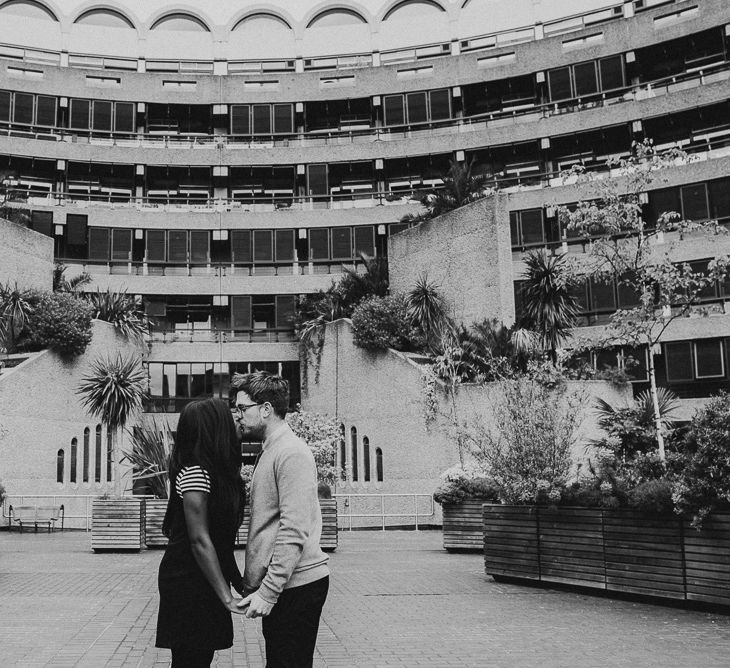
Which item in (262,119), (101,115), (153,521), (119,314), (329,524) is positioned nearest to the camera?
(329,524)

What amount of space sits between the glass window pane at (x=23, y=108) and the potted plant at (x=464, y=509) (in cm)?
3043

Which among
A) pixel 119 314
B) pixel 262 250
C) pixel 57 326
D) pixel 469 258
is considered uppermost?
pixel 262 250

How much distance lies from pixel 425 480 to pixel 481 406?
2.87 meters

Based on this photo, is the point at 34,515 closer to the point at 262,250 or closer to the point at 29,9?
the point at 262,250

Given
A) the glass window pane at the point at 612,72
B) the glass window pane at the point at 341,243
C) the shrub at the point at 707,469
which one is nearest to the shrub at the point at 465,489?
the shrub at the point at 707,469

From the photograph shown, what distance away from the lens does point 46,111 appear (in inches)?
1588

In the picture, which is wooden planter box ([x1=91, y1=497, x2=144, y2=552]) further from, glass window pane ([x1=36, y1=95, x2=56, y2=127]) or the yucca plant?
glass window pane ([x1=36, y1=95, x2=56, y2=127])

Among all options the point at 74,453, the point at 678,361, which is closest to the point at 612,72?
the point at 678,361

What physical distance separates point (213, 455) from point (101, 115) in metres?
39.8

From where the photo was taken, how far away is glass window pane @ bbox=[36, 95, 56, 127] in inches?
1582

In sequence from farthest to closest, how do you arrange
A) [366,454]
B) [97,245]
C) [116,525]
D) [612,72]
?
[97,245] < [612,72] < [366,454] < [116,525]

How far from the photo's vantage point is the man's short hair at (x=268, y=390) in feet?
14.5

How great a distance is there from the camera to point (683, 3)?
36250 mm

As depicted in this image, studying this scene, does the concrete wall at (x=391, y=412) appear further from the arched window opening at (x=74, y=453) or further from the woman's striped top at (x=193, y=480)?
the woman's striped top at (x=193, y=480)
